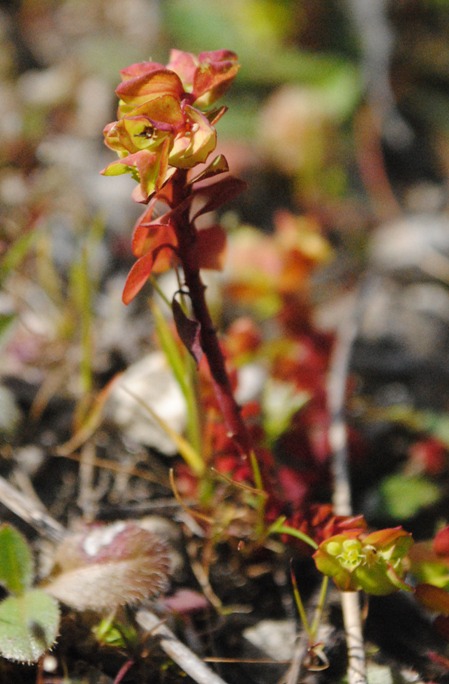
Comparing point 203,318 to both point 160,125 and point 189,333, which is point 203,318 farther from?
point 160,125

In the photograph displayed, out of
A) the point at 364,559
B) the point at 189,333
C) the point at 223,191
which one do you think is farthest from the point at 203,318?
the point at 364,559

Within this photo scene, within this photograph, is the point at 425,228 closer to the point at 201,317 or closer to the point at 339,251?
the point at 339,251

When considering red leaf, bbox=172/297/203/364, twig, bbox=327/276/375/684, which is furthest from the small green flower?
red leaf, bbox=172/297/203/364

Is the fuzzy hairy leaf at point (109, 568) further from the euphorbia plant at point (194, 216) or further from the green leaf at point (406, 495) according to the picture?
the green leaf at point (406, 495)

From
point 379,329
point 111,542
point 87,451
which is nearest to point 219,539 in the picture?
point 111,542

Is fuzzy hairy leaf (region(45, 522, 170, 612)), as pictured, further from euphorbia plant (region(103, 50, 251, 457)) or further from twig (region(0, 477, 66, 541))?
euphorbia plant (region(103, 50, 251, 457))

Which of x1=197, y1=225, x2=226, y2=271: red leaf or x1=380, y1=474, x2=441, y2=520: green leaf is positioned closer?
x1=197, y1=225, x2=226, y2=271: red leaf

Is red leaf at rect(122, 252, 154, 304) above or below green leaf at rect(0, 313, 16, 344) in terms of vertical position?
above
